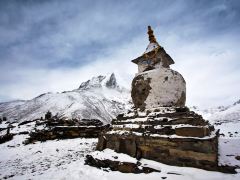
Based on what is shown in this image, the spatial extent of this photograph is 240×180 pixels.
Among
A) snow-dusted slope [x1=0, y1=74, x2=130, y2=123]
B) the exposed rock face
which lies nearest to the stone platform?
the exposed rock face

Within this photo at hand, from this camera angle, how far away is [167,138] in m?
4.64

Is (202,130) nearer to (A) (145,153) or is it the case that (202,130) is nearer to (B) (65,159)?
(A) (145,153)

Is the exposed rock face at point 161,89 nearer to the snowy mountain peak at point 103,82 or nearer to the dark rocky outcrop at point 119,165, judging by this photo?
the dark rocky outcrop at point 119,165

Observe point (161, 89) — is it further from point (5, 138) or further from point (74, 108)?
point (74, 108)

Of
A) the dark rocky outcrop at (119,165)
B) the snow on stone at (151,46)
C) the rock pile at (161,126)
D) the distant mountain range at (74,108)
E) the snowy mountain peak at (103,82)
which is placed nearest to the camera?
the rock pile at (161,126)

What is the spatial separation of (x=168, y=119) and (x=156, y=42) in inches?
155

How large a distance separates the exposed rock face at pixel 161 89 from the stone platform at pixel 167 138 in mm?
379

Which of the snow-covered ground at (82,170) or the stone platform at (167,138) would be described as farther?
the stone platform at (167,138)

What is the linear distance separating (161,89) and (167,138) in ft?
6.46

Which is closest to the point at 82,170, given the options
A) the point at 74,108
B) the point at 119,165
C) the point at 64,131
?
the point at 119,165

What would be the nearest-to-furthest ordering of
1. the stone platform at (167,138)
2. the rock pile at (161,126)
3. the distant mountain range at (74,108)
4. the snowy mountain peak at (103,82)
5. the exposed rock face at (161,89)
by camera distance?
the stone platform at (167,138) < the rock pile at (161,126) < the exposed rock face at (161,89) < the distant mountain range at (74,108) < the snowy mountain peak at (103,82)

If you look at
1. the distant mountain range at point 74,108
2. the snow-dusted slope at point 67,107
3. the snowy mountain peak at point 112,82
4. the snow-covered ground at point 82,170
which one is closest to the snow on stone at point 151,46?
the snow-covered ground at point 82,170

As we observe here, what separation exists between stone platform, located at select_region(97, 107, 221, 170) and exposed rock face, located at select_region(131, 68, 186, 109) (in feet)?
1.24

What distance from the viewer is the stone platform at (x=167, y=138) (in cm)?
409
